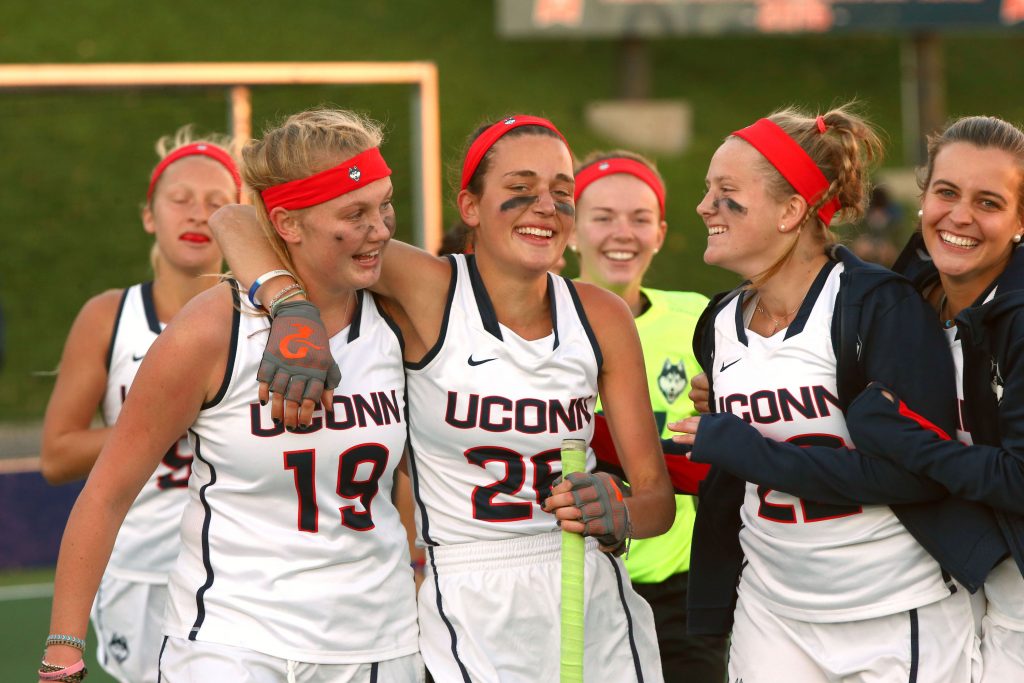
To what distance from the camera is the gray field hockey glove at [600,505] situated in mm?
2883

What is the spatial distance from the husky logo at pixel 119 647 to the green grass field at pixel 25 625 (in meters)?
2.02

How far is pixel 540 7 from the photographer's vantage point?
1289cm

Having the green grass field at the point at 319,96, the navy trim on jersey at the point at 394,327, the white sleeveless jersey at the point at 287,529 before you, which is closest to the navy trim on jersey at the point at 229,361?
the white sleeveless jersey at the point at 287,529

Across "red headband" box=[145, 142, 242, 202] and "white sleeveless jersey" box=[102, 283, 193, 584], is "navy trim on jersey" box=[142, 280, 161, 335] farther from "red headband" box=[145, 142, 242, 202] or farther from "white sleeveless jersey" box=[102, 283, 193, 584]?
"red headband" box=[145, 142, 242, 202]

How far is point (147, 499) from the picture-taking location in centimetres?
416

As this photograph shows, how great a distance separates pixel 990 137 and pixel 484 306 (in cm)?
130

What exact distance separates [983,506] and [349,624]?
4.91 ft

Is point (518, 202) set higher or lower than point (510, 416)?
higher

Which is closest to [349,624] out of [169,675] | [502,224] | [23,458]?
[169,675]

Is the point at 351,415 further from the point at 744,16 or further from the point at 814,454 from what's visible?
the point at 744,16

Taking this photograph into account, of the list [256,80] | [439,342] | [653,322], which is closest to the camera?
[439,342]

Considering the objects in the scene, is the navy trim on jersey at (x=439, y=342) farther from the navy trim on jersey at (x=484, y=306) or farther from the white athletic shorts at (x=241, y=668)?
the white athletic shorts at (x=241, y=668)

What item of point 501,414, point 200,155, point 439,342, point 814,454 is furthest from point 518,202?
point 200,155

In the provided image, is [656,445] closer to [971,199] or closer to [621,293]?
[971,199]
